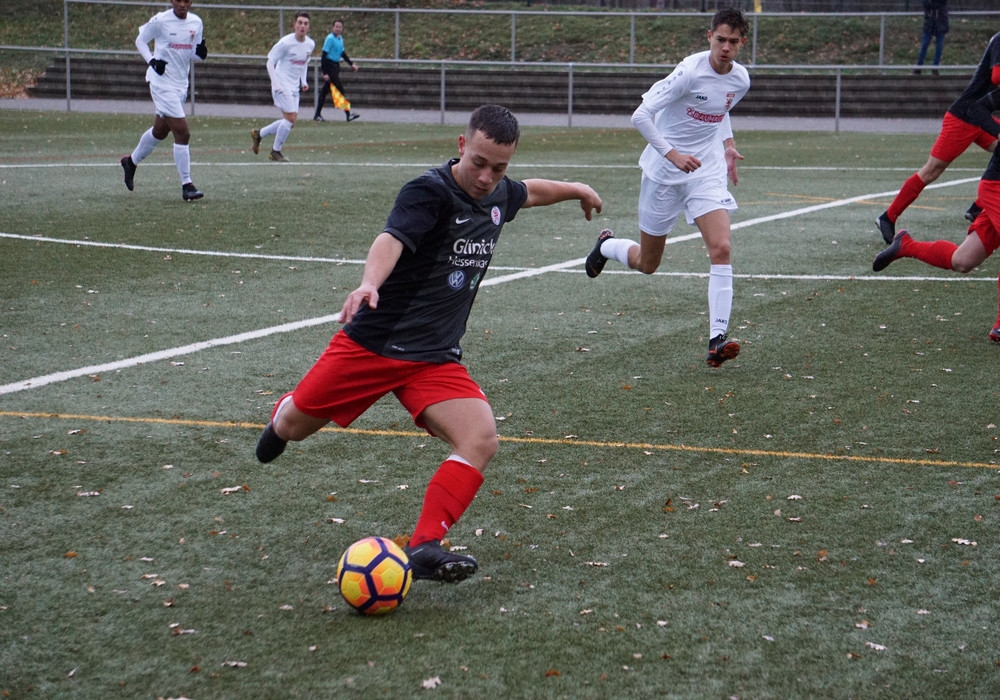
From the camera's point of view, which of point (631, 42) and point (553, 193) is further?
point (631, 42)

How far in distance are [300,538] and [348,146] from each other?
59.6ft

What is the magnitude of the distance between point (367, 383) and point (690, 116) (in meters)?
4.26

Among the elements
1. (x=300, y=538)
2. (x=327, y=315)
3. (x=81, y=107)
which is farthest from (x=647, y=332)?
(x=81, y=107)

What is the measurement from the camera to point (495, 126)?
4422mm

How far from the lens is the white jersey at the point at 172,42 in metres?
14.7

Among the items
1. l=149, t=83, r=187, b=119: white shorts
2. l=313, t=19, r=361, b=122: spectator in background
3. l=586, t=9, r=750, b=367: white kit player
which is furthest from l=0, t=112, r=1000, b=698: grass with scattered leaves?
l=313, t=19, r=361, b=122: spectator in background

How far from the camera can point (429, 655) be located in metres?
3.72

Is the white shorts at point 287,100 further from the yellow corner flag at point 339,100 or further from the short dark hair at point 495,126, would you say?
the short dark hair at point 495,126

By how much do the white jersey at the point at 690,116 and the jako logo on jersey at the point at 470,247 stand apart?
333 cm

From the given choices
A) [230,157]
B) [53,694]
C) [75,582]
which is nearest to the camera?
[53,694]

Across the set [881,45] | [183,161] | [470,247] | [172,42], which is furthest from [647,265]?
[881,45]

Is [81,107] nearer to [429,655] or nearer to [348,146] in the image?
[348,146]

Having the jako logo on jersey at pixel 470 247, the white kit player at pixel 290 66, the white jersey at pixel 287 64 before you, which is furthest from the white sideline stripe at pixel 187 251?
the white jersey at pixel 287 64

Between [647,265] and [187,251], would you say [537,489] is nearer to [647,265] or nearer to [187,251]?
[647,265]
